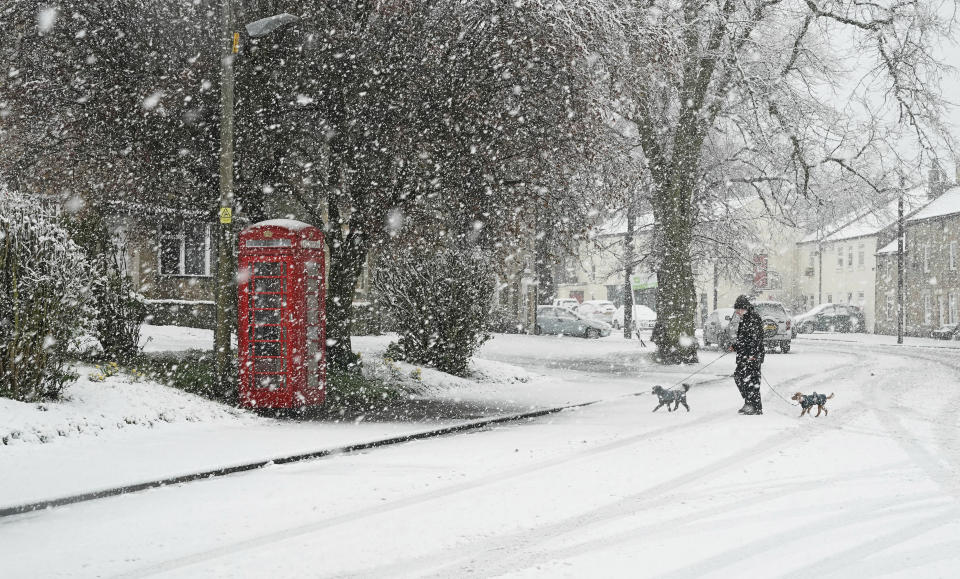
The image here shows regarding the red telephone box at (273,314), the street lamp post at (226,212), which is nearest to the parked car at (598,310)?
the street lamp post at (226,212)

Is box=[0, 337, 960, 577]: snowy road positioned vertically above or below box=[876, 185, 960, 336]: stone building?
below

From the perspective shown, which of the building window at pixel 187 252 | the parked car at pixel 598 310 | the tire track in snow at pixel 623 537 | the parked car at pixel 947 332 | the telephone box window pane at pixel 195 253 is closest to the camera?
the tire track in snow at pixel 623 537

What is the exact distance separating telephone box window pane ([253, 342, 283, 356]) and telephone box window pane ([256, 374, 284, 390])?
1.02 ft

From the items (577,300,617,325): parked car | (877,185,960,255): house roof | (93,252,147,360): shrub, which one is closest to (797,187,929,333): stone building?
(877,185,960,255): house roof

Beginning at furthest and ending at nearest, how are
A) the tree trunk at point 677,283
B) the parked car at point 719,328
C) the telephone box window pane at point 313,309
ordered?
the parked car at point 719,328
the tree trunk at point 677,283
the telephone box window pane at point 313,309

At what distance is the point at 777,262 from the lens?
228 ft

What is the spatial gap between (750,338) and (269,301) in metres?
7.26

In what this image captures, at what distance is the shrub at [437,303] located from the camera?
55.5 ft

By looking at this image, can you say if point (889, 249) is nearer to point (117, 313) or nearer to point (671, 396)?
point (671, 396)

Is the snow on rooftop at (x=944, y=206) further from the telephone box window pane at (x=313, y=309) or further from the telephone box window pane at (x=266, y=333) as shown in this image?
the telephone box window pane at (x=266, y=333)

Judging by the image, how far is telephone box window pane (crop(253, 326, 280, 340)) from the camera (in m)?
12.2

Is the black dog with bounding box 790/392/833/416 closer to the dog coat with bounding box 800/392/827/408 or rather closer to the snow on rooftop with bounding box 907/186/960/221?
the dog coat with bounding box 800/392/827/408

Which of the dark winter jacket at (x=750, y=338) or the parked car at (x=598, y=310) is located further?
the parked car at (x=598, y=310)

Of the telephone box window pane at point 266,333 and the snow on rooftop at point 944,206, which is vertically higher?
the snow on rooftop at point 944,206
